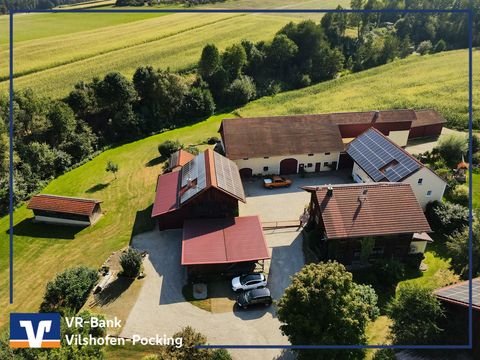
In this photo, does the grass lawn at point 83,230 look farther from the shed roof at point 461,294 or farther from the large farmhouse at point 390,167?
the shed roof at point 461,294

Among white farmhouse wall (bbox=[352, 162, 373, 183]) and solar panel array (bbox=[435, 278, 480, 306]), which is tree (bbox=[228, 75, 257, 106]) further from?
solar panel array (bbox=[435, 278, 480, 306])

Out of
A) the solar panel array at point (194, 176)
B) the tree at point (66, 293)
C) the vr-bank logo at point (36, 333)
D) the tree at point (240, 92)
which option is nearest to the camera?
the vr-bank logo at point (36, 333)

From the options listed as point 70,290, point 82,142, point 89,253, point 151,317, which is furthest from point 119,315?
point 82,142

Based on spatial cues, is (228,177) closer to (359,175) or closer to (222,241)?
(222,241)

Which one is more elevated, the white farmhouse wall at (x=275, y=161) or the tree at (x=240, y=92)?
the tree at (x=240, y=92)

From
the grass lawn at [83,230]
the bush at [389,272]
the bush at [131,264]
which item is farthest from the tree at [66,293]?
the bush at [389,272]

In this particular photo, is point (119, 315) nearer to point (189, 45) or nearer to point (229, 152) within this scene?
point (229, 152)

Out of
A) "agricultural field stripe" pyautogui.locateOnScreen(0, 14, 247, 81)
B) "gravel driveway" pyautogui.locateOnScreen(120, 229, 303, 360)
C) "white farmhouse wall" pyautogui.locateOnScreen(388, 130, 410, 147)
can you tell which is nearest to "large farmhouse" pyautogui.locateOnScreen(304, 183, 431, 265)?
"gravel driveway" pyautogui.locateOnScreen(120, 229, 303, 360)
